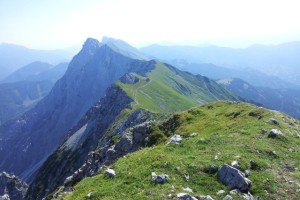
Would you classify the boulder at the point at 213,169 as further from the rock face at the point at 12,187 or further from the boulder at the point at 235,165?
the rock face at the point at 12,187

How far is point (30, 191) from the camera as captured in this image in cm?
17925

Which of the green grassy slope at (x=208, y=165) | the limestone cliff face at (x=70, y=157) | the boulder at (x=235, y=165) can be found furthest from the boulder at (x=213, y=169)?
the limestone cliff face at (x=70, y=157)

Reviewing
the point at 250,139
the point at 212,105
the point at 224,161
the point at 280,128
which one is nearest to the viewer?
the point at 224,161

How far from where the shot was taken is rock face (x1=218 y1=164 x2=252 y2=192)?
86.8ft

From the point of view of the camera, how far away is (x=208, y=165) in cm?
2911

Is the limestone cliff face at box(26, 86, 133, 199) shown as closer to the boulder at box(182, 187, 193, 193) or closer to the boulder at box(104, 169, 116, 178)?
the boulder at box(104, 169, 116, 178)

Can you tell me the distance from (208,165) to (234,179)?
114 inches

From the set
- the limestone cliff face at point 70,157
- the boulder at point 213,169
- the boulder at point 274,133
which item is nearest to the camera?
the boulder at point 213,169

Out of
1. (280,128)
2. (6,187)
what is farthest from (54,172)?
(280,128)

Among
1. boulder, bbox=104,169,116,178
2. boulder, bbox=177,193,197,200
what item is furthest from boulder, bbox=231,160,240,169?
boulder, bbox=104,169,116,178

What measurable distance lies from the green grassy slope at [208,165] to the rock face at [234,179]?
18.6 inches

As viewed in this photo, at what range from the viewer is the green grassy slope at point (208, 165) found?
26.3 m

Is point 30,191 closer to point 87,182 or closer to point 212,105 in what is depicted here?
point 212,105

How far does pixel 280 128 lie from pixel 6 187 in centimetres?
18502
